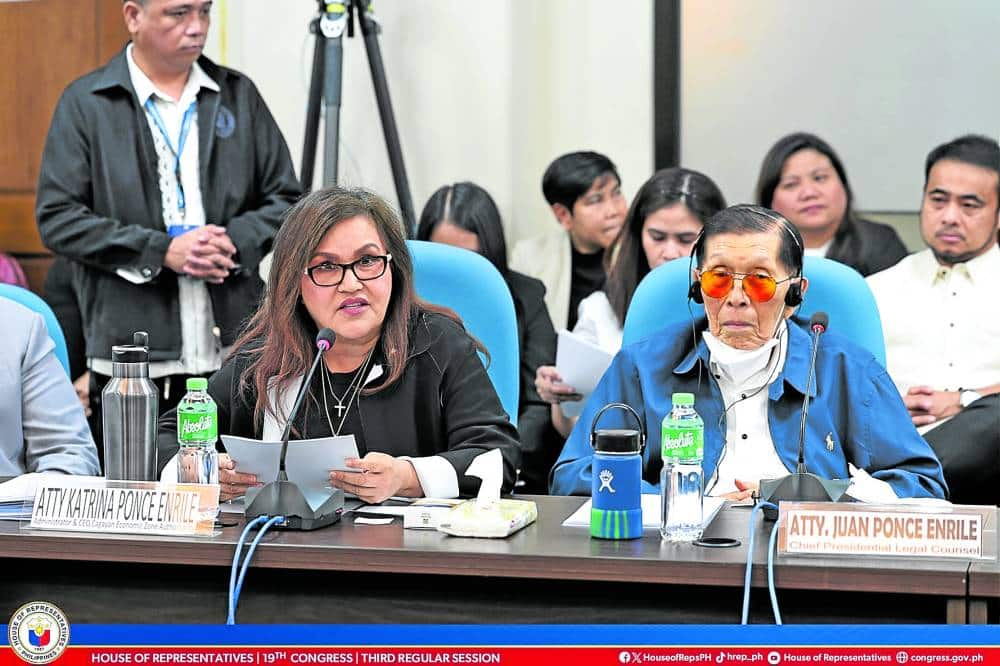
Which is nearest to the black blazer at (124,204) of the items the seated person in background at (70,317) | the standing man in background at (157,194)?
the standing man in background at (157,194)

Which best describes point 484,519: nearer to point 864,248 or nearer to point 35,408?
point 35,408

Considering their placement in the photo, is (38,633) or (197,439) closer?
(38,633)

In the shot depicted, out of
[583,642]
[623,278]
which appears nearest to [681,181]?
[623,278]

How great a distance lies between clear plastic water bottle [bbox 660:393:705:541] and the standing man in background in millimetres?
1655

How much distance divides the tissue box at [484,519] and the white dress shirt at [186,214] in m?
1.63

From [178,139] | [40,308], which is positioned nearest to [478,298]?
[40,308]

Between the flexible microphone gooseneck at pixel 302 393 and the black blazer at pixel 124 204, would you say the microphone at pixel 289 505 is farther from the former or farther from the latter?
the black blazer at pixel 124 204

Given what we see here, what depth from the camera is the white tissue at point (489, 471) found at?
204 cm

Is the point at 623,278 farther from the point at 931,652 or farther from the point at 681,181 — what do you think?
the point at 931,652

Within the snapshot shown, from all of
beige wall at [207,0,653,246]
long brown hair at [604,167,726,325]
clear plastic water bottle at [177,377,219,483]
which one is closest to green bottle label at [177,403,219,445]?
clear plastic water bottle at [177,377,219,483]

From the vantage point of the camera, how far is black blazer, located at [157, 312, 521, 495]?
225cm

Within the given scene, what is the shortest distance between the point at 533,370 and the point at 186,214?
0.94 m

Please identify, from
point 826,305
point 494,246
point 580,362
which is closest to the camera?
point 826,305

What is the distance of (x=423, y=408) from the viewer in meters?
2.28
